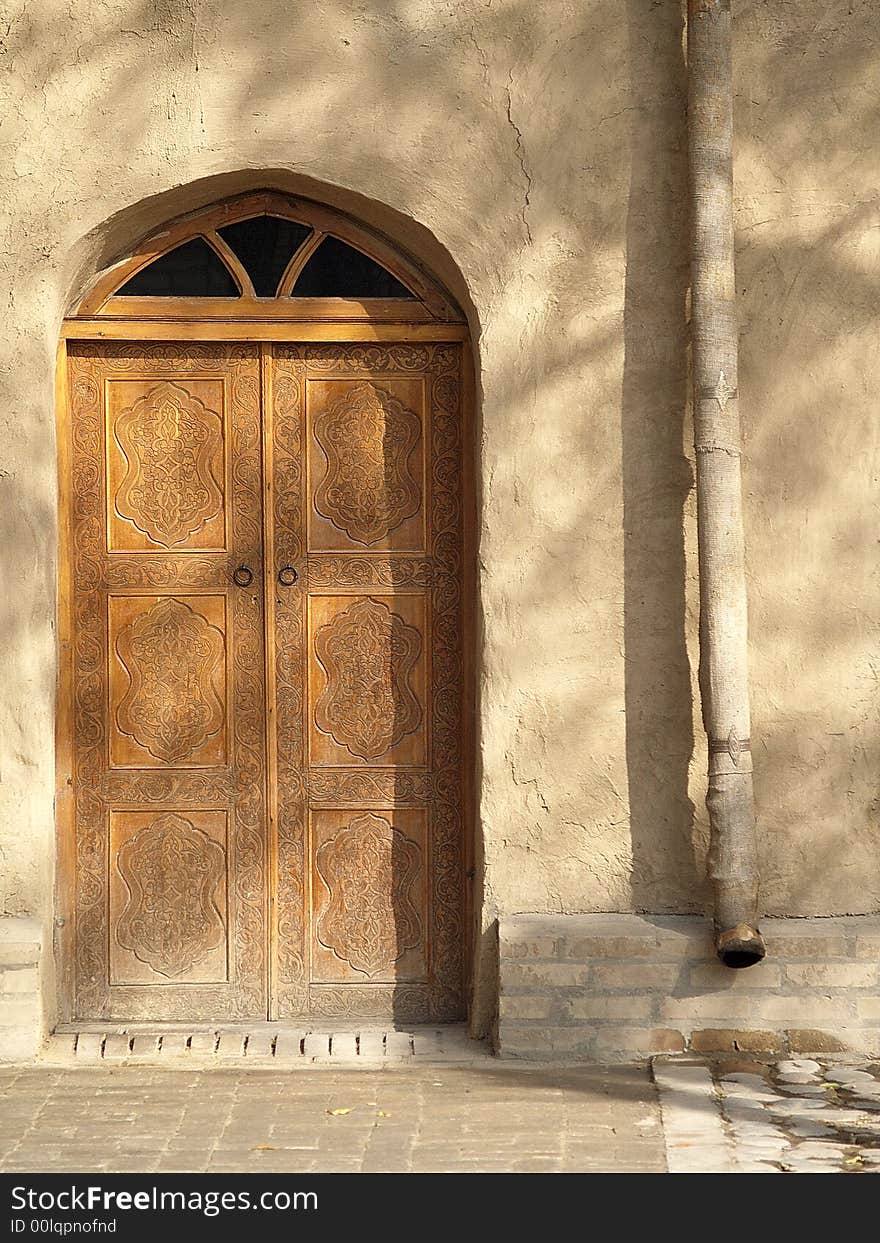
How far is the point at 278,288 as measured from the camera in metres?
5.39

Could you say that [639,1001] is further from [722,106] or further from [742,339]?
[722,106]

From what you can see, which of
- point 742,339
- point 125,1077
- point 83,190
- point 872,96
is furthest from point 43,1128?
point 872,96

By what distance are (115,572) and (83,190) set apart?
1.31m

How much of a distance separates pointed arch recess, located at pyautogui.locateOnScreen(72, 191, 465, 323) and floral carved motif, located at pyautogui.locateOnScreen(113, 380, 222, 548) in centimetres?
29

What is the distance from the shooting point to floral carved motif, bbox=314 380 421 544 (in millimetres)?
5430

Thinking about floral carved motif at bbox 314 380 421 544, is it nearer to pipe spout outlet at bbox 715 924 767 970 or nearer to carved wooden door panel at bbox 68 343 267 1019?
→ carved wooden door panel at bbox 68 343 267 1019

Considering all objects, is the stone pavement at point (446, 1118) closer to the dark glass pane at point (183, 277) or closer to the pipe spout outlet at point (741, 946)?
the pipe spout outlet at point (741, 946)

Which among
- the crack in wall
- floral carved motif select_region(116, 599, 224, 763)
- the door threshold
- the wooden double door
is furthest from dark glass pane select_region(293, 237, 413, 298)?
the door threshold

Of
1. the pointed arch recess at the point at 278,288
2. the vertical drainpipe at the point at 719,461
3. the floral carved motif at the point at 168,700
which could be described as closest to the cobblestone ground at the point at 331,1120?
the vertical drainpipe at the point at 719,461

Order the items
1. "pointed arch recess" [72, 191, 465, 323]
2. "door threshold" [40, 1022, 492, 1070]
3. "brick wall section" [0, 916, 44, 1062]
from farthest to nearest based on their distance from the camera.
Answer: "pointed arch recess" [72, 191, 465, 323]
"door threshold" [40, 1022, 492, 1070]
"brick wall section" [0, 916, 44, 1062]

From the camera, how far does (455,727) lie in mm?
5473

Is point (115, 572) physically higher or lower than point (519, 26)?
lower

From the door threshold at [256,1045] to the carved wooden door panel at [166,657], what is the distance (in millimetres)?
105

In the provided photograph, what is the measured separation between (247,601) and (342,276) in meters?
1.21
